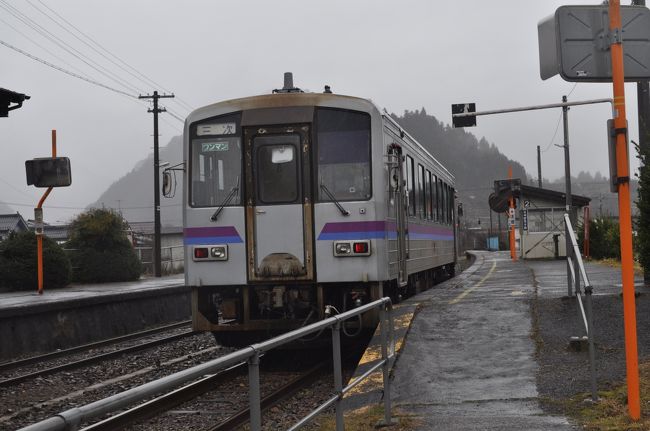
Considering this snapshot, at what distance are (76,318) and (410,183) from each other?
676 centimetres

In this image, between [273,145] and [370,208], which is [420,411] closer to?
[370,208]

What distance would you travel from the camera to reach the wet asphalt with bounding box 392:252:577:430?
6.35m

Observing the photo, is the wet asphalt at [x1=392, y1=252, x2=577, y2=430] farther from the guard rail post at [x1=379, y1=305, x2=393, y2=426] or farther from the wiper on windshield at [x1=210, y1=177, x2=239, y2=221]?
the wiper on windshield at [x1=210, y1=177, x2=239, y2=221]

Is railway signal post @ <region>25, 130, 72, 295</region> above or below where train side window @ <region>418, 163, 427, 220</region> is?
above

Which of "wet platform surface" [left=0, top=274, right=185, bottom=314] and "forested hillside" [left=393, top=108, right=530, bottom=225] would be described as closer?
"wet platform surface" [left=0, top=274, right=185, bottom=314]

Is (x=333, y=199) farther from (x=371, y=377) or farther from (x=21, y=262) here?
(x=21, y=262)

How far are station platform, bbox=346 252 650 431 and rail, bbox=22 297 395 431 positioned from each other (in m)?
0.39

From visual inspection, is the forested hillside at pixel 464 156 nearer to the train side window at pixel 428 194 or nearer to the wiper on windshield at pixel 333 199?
the train side window at pixel 428 194

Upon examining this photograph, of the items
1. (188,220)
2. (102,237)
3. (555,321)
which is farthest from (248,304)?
(102,237)

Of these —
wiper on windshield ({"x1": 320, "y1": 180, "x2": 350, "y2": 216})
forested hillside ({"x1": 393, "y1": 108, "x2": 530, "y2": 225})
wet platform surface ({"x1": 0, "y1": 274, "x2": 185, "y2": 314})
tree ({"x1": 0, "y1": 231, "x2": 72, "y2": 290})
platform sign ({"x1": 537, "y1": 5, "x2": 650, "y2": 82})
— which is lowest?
wet platform surface ({"x1": 0, "y1": 274, "x2": 185, "y2": 314})

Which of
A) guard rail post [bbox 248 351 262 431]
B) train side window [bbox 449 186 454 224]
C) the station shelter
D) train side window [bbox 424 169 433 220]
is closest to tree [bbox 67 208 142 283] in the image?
train side window [bbox 449 186 454 224]

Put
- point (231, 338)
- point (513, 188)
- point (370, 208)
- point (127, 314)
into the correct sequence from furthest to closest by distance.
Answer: point (513, 188)
point (127, 314)
point (231, 338)
point (370, 208)

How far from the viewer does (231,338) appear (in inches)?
447

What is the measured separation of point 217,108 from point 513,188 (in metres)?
23.7
